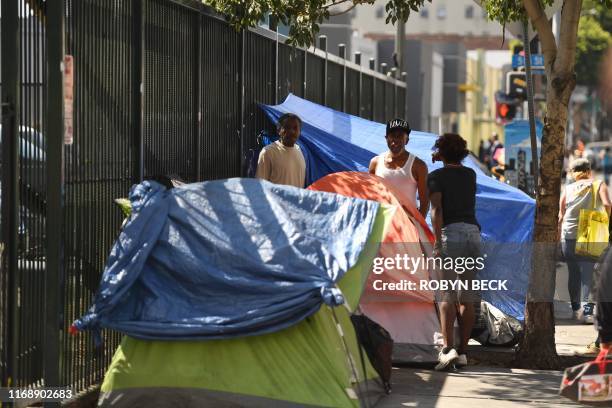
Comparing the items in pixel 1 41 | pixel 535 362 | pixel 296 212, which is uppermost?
pixel 1 41

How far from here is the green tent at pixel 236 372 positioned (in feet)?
23.6

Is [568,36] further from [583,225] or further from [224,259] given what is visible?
[224,259]

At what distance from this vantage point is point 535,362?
33.6 feet

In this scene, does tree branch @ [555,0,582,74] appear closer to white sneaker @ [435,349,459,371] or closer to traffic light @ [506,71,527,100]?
white sneaker @ [435,349,459,371]

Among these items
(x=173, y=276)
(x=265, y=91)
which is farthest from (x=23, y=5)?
(x=265, y=91)

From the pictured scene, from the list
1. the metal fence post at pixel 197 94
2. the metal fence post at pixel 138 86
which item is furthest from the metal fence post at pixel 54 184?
the metal fence post at pixel 197 94

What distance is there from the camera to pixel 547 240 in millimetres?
10406

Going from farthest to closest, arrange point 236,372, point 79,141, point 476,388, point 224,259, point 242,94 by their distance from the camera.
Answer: point 242,94 → point 476,388 → point 79,141 → point 224,259 → point 236,372

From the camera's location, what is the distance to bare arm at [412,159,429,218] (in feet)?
34.0

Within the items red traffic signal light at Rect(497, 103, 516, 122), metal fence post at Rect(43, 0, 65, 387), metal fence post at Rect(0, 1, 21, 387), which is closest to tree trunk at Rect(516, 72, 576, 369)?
metal fence post at Rect(43, 0, 65, 387)

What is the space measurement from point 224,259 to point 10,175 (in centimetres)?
129

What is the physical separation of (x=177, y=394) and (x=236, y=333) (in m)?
0.50

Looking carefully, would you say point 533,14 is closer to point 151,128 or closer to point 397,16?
point 397,16

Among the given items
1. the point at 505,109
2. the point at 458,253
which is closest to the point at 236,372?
the point at 458,253
